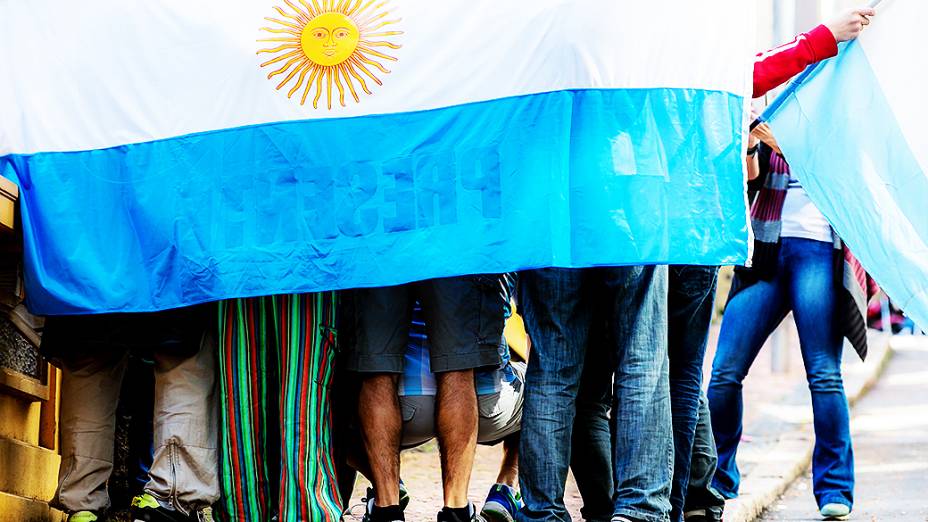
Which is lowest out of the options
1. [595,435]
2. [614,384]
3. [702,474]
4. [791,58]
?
[702,474]

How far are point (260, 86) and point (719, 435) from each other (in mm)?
2825

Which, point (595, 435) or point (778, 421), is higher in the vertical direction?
point (595, 435)

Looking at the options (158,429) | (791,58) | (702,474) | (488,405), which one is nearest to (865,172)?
(791,58)

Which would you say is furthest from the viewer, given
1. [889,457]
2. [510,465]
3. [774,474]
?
[889,457]

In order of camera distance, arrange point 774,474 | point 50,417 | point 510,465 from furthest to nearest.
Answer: point 774,474
point 50,417
point 510,465

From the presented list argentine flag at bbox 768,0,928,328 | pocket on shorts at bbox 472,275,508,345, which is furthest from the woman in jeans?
pocket on shorts at bbox 472,275,508,345

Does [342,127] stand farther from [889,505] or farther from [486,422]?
[889,505]

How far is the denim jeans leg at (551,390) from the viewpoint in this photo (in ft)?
16.2

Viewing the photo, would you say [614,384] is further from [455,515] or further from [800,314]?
[800,314]

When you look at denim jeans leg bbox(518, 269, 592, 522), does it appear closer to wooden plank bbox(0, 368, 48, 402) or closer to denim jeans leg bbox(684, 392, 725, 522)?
denim jeans leg bbox(684, 392, 725, 522)

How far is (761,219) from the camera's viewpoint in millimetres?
6477

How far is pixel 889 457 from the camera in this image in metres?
9.62

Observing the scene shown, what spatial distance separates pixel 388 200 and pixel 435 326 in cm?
49

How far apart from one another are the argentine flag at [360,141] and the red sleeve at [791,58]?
172 mm
